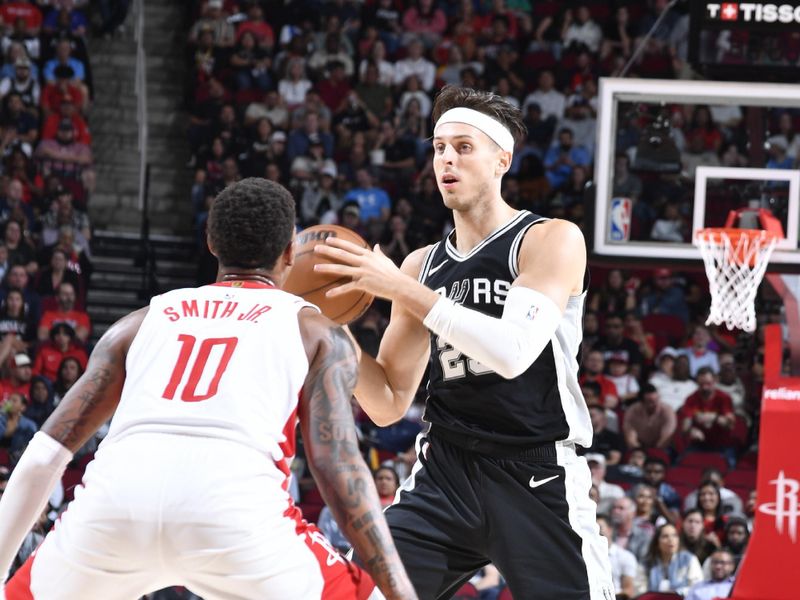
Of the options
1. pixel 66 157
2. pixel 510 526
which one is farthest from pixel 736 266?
pixel 66 157

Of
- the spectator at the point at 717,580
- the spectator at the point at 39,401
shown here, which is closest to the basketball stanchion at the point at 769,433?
the spectator at the point at 717,580

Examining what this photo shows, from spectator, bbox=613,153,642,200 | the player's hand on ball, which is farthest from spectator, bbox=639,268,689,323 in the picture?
the player's hand on ball

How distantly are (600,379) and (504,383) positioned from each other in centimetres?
673

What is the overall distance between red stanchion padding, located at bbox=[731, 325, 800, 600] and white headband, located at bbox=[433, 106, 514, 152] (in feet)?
8.97

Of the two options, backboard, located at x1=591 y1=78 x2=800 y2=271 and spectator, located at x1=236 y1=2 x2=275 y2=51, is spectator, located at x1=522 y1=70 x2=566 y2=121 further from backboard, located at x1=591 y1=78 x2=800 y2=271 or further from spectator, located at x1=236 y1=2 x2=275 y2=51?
backboard, located at x1=591 y1=78 x2=800 y2=271

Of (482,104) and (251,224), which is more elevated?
(482,104)

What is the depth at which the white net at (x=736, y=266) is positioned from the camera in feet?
23.0

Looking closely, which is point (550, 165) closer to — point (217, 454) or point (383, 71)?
point (383, 71)

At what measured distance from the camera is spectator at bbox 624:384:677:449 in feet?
34.9

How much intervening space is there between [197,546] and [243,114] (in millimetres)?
10805

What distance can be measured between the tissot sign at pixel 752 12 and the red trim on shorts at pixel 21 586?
562 centimetres

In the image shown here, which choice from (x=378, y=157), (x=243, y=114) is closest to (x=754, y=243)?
(x=378, y=157)

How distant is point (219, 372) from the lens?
10.4 ft

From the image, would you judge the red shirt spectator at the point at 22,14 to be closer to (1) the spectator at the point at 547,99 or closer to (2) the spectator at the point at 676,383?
(1) the spectator at the point at 547,99
